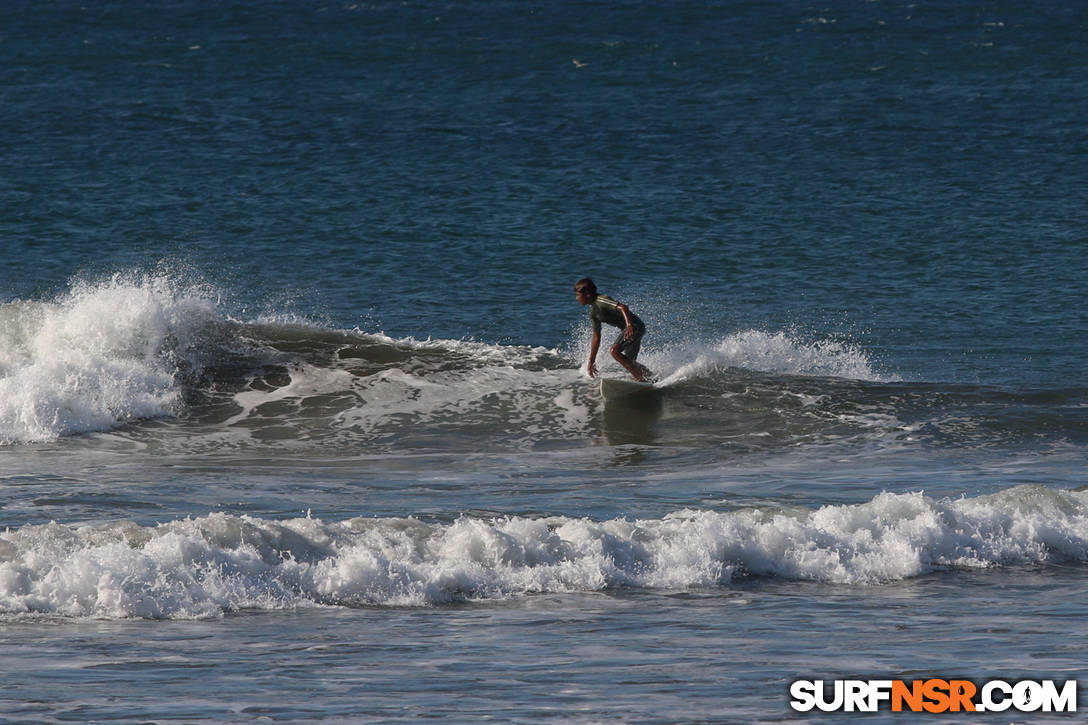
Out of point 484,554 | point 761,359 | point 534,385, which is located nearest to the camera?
point 484,554

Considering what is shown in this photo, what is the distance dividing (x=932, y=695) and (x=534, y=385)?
11.1 meters

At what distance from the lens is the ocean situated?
8539 millimetres

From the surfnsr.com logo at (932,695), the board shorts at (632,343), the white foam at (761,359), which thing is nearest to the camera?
the surfnsr.com logo at (932,695)

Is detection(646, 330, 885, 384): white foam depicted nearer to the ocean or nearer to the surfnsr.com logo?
the ocean

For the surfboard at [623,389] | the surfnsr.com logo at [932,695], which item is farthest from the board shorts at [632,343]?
the surfnsr.com logo at [932,695]

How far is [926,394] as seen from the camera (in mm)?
17688

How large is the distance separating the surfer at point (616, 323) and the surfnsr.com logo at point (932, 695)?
9442 mm

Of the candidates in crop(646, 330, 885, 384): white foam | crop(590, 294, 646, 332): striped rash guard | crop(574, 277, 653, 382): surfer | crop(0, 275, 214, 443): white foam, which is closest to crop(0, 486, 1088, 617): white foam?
crop(574, 277, 653, 382): surfer

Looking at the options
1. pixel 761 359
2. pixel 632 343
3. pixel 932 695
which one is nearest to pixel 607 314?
pixel 632 343

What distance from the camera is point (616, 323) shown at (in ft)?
57.0

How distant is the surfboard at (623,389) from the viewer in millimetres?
17766

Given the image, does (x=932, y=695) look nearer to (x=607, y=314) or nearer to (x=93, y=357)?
(x=607, y=314)

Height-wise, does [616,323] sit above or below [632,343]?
above

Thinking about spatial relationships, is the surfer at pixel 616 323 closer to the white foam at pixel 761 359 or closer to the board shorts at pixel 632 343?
the board shorts at pixel 632 343
